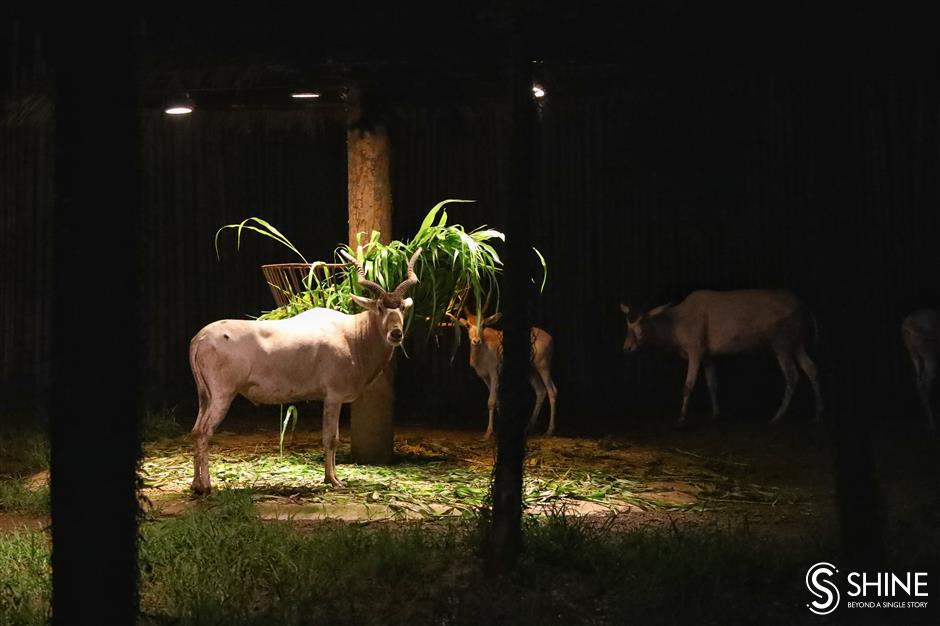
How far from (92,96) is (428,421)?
9128mm

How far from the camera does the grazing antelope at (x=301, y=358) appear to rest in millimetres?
7570

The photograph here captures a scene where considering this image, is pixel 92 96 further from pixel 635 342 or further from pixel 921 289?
pixel 921 289

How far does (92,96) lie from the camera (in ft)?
11.3

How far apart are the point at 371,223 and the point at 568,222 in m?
4.11

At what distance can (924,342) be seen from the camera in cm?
1021

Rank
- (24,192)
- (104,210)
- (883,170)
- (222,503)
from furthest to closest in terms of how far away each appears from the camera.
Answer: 1. (24,192)
2. (883,170)
3. (222,503)
4. (104,210)

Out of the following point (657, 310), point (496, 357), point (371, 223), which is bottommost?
point (496, 357)

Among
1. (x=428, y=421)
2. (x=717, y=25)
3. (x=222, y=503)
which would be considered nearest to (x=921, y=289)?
(x=428, y=421)

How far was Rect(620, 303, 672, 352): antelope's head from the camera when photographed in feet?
38.8

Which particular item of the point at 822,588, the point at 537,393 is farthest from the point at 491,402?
the point at 822,588

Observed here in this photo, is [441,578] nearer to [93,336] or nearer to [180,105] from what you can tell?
[93,336]

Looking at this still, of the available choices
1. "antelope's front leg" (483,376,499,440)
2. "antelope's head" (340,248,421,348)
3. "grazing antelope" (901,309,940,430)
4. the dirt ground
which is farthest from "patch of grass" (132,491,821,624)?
"grazing antelope" (901,309,940,430)

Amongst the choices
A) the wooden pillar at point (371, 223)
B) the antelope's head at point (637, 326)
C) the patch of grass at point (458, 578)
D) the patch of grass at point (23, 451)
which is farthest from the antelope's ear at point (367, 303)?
the antelope's head at point (637, 326)

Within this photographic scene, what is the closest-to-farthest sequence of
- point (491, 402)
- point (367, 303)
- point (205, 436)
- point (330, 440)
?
point (205, 436), point (330, 440), point (367, 303), point (491, 402)
